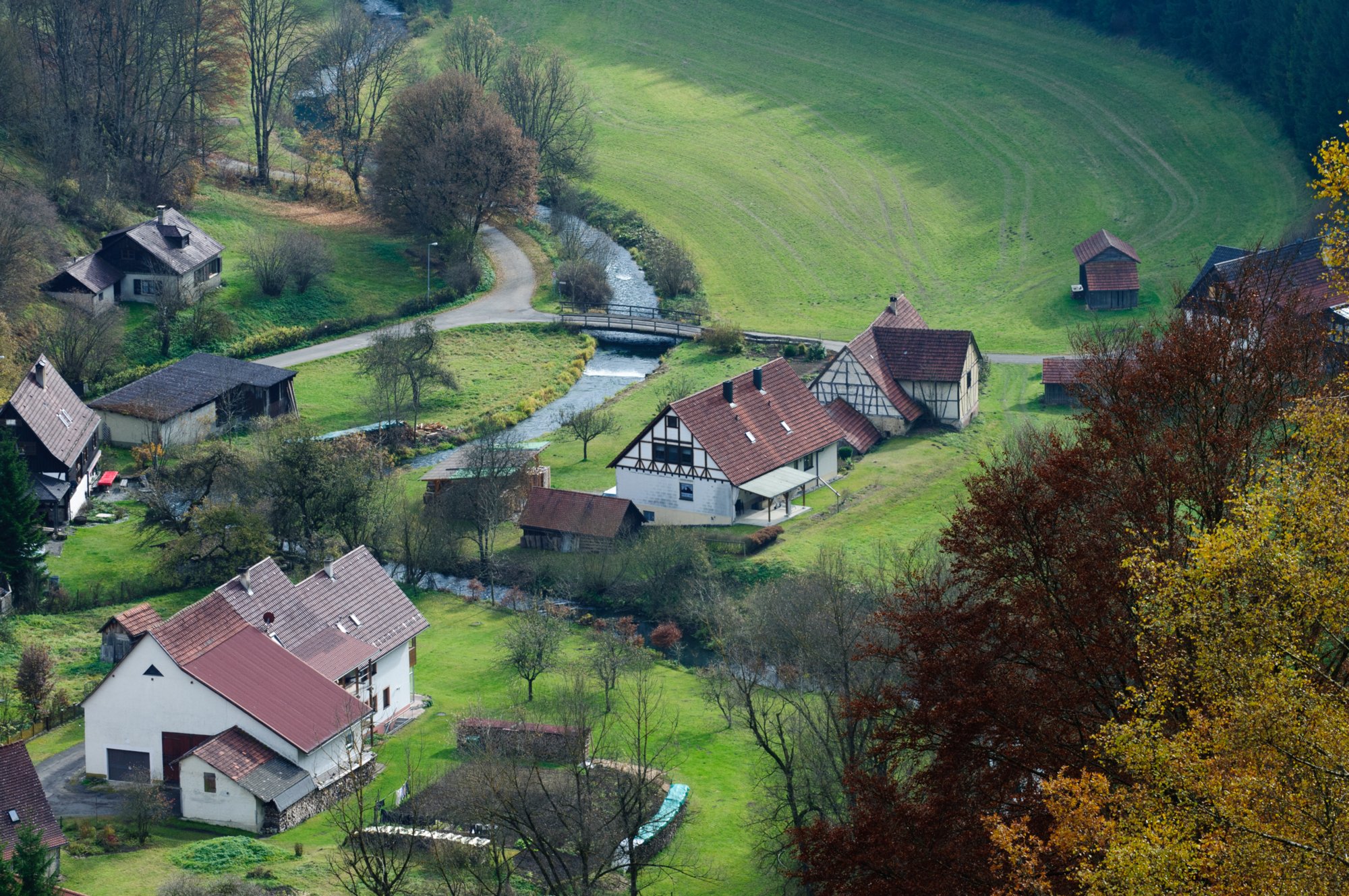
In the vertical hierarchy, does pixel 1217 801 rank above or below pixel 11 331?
above

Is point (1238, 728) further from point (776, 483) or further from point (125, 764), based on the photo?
point (776, 483)

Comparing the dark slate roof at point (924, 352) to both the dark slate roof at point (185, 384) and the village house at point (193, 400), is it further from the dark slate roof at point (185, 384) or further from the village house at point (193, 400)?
the village house at point (193, 400)

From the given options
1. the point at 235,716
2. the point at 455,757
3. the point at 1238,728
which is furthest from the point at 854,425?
the point at 1238,728

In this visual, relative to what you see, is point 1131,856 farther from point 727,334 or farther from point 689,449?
point 727,334

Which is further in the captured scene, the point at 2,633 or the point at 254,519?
the point at 254,519

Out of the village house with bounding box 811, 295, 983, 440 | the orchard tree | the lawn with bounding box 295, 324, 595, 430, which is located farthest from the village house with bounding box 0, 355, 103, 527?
the orchard tree

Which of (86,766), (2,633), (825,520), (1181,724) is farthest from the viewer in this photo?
(825,520)

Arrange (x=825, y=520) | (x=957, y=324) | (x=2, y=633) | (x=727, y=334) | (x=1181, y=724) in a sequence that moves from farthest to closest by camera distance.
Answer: (x=957, y=324) → (x=727, y=334) → (x=825, y=520) → (x=2, y=633) → (x=1181, y=724)

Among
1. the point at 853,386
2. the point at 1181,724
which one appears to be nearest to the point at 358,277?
the point at 853,386

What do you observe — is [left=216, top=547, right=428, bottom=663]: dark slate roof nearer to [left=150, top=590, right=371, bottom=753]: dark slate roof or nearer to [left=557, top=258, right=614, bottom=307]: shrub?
[left=150, top=590, right=371, bottom=753]: dark slate roof
